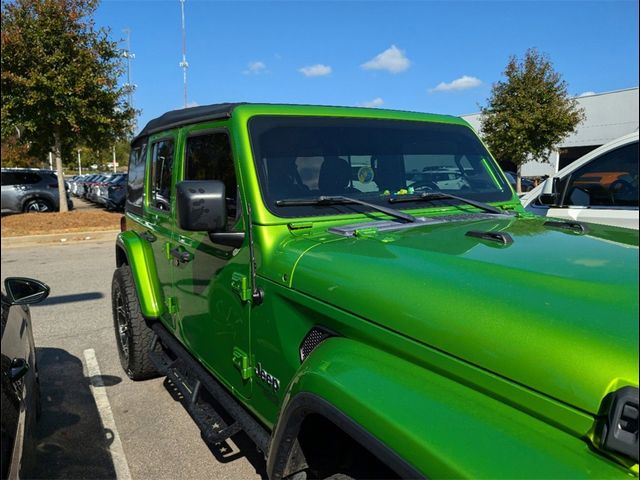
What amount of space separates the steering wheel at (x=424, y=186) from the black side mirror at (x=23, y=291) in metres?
2.11

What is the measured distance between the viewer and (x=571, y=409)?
43.1 inches

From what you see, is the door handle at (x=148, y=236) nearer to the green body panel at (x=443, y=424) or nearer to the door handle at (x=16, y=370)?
A: the door handle at (x=16, y=370)

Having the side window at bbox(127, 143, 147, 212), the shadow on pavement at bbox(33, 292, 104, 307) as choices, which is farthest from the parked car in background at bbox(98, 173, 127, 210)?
the side window at bbox(127, 143, 147, 212)

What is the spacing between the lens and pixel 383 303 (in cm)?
152

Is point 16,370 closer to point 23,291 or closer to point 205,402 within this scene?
point 23,291

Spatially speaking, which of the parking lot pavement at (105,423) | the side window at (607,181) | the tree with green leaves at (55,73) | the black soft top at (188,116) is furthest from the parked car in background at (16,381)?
the tree with green leaves at (55,73)

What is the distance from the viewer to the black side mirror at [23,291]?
258 cm

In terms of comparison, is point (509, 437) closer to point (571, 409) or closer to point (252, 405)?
point (571, 409)

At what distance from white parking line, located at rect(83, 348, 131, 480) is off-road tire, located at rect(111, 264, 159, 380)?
0.25 meters

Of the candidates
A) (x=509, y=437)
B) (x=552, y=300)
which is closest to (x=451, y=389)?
(x=509, y=437)

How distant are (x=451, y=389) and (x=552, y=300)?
345 millimetres

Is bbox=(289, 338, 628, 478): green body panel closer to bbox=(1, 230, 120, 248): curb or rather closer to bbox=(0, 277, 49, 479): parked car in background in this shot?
bbox=(0, 277, 49, 479): parked car in background

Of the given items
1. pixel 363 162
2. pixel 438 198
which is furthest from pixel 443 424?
pixel 363 162

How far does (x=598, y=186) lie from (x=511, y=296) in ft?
13.7
